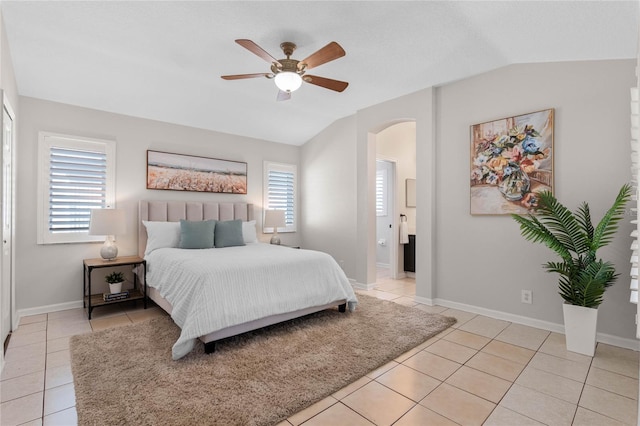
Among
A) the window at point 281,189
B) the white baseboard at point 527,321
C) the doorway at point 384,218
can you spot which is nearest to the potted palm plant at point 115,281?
the window at point 281,189

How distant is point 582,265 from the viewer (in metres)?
2.62

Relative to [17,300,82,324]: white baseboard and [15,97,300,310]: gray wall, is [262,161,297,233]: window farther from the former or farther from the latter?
[17,300,82,324]: white baseboard

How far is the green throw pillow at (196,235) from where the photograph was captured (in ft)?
12.8

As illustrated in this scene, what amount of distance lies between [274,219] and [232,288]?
2.49 m

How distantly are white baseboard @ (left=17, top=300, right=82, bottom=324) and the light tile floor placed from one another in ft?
1.76

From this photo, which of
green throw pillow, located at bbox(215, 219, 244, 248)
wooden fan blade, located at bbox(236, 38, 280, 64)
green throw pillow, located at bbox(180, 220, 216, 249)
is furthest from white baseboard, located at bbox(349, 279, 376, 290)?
wooden fan blade, located at bbox(236, 38, 280, 64)

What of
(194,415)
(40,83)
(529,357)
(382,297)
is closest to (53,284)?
(40,83)

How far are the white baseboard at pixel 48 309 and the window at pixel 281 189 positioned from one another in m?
2.69

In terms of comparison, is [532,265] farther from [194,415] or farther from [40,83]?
[40,83]

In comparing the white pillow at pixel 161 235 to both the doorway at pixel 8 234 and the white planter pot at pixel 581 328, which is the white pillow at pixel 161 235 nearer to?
the doorway at pixel 8 234

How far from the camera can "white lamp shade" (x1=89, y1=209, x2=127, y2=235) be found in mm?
3520

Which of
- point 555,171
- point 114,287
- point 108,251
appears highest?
point 555,171

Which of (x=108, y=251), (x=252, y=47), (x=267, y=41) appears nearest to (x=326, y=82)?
(x=267, y=41)

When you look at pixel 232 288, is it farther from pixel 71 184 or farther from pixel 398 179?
pixel 398 179
